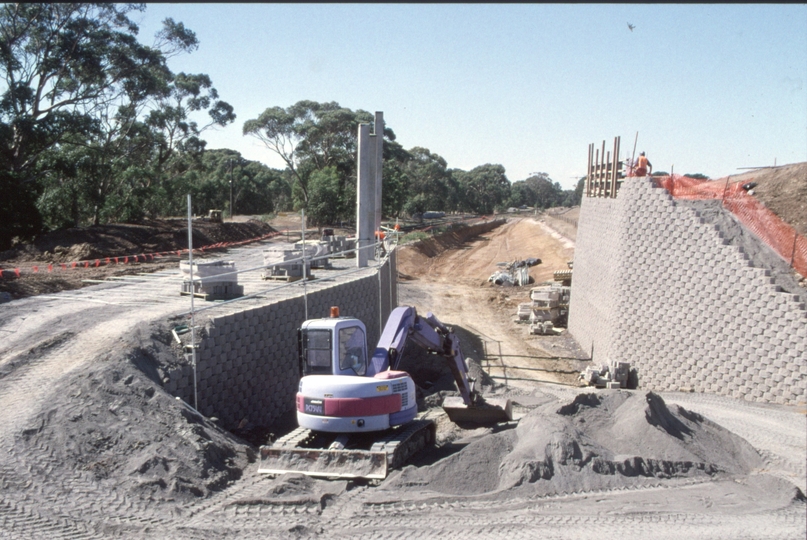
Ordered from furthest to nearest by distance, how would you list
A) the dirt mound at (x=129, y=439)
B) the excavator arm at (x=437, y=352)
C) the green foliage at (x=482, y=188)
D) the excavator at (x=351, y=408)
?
the green foliage at (x=482, y=188)
the excavator arm at (x=437, y=352)
the excavator at (x=351, y=408)
the dirt mound at (x=129, y=439)

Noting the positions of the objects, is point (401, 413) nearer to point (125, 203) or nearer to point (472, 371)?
point (472, 371)

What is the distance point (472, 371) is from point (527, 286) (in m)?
18.8

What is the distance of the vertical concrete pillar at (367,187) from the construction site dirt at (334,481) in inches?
373

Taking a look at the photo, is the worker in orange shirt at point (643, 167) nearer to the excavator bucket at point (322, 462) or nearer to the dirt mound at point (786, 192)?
the dirt mound at point (786, 192)

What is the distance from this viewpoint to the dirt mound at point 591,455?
9.20 metres

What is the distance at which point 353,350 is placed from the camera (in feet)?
34.9

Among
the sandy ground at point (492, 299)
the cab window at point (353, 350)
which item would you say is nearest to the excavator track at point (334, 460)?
the cab window at point (353, 350)

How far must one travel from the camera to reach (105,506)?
8117 millimetres

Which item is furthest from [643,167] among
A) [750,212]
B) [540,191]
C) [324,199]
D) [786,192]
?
[540,191]

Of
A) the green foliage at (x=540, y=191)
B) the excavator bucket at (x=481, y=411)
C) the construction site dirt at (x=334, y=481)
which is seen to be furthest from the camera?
the green foliage at (x=540, y=191)

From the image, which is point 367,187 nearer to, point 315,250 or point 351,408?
point 315,250

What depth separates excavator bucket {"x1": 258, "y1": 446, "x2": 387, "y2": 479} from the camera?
30.6 feet

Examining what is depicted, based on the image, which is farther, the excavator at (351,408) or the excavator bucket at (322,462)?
the excavator at (351,408)

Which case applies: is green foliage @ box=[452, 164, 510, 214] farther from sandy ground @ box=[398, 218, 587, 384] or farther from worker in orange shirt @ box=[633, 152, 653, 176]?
worker in orange shirt @ box=[633, 152, 653, 176]
